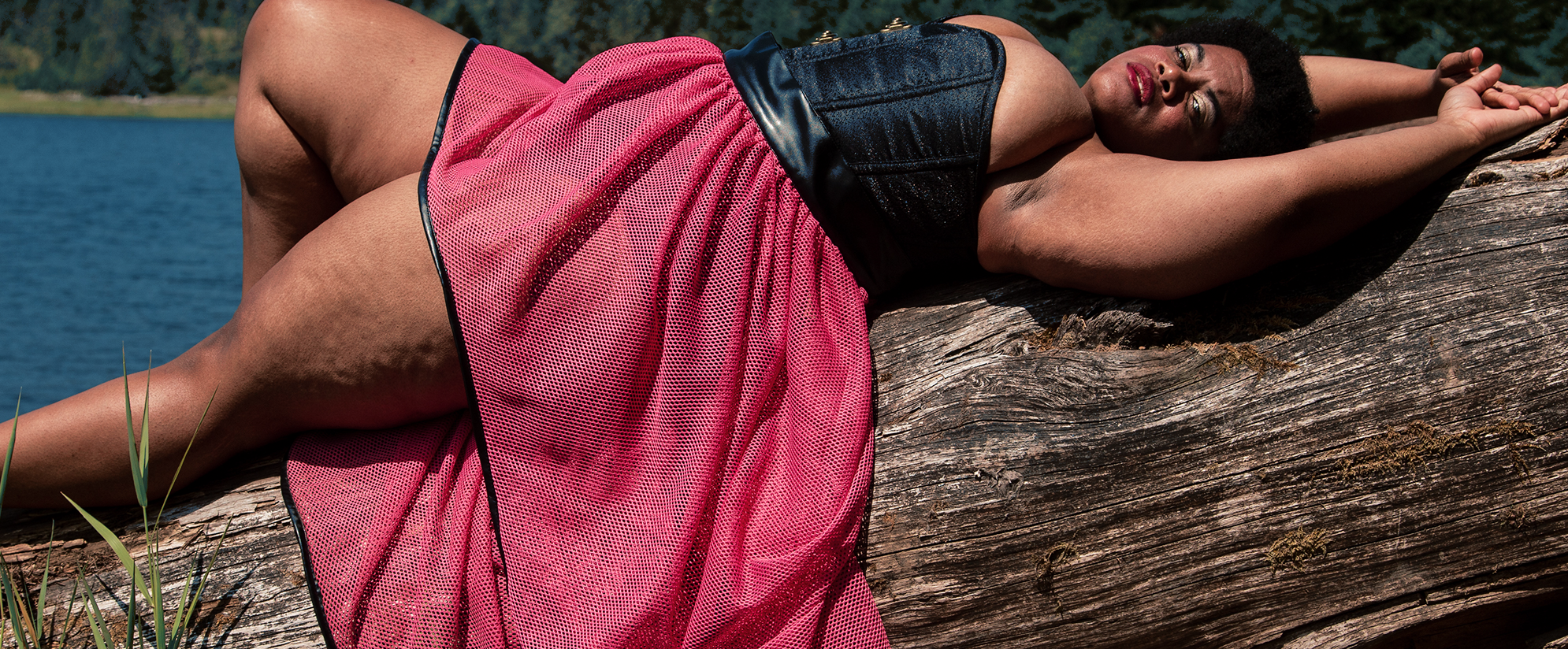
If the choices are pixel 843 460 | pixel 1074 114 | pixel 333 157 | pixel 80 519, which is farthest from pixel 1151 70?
pixel 80 519

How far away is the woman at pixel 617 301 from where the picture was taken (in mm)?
1364

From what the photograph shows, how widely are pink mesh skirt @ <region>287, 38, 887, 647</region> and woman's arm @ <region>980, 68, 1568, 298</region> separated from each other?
1.18 ft

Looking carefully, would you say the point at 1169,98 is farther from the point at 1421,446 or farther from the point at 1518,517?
the point at 1518,517

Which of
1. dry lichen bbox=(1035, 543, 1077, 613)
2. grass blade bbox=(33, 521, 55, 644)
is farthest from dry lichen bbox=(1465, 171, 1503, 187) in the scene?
grass blade bbox=(33, 521, 55, 644)

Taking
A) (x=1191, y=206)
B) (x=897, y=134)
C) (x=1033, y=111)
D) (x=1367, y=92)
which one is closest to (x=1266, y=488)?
(x=1191, y=206)

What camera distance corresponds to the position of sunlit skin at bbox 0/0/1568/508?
1403mm

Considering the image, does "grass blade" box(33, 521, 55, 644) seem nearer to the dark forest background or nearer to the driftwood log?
the driftwood log

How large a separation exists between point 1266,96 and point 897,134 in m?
0.89

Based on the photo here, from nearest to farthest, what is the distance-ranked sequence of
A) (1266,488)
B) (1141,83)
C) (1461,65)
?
(1266,488), (1141,83), (1461,65)

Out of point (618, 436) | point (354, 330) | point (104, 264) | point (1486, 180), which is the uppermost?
point (1486, 180)

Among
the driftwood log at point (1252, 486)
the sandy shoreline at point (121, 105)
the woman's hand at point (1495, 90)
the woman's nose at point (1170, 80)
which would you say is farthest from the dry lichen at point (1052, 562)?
the sandy shoreline at point (121, 105)

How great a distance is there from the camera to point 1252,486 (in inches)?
56.5

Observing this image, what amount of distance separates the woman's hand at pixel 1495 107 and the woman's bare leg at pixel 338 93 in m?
1.79

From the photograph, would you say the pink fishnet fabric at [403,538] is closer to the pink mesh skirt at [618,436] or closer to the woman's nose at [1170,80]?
the pink mesh skirt at [618,436]
